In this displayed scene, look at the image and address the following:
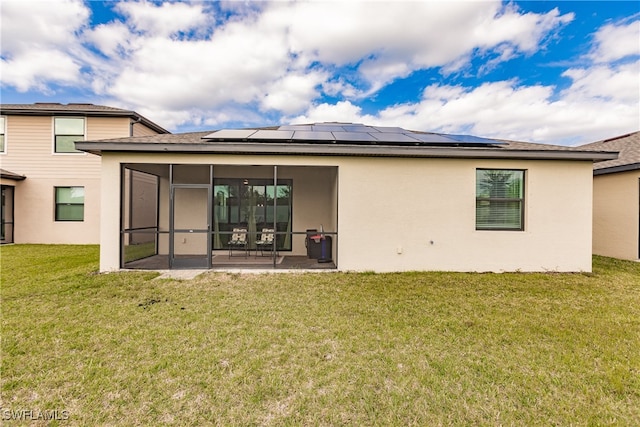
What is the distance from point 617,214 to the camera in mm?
8297

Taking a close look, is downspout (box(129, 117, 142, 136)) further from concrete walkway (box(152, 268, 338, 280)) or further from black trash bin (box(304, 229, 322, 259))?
black trash bin (box(304, 229, 322, 259))

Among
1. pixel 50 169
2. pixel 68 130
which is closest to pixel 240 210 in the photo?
pixel 68 130

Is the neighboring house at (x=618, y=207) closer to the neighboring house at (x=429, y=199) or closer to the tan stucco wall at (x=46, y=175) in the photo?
the neighboring house at (x=429, y=199)

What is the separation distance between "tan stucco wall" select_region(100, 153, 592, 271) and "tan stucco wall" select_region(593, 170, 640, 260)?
2.96 meters

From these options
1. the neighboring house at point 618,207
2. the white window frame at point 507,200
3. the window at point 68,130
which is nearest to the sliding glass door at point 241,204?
the white window frame at point 507,200

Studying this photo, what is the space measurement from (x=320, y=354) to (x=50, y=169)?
533 inches

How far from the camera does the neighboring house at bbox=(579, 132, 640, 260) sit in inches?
310

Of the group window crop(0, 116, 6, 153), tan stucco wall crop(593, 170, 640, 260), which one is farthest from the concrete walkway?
window crop(0, 116, 6, 153)

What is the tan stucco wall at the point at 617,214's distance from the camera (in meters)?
7.90

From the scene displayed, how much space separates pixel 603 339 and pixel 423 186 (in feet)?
13.2

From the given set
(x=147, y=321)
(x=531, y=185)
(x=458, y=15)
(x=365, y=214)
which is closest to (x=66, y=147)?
(x=147, y=321)

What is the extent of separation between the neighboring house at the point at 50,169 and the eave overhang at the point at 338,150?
5.88 meters

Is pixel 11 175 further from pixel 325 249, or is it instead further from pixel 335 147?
pixel 335 147

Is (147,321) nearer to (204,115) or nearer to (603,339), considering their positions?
(603,339)
